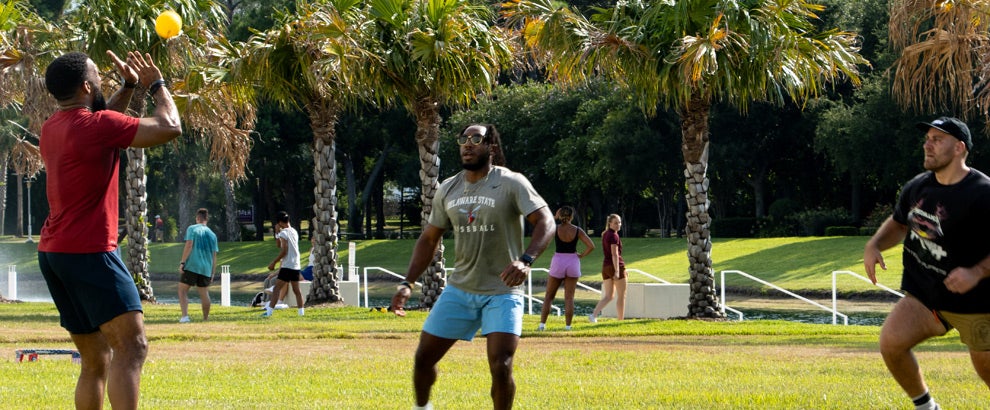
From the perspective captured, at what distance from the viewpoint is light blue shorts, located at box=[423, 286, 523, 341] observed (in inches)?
284

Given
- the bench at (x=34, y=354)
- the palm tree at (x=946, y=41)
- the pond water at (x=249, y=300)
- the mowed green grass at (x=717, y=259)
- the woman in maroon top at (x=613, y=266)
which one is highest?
the palm tree at (x=946, y=41)

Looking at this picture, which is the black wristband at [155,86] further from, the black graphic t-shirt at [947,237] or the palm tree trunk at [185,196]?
the palm tree trunk at [185,196]

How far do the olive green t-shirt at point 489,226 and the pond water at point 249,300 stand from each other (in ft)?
50.4

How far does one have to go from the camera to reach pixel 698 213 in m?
20.2

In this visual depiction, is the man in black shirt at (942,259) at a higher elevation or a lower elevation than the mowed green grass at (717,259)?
higher

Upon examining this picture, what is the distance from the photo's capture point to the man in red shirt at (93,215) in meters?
6.25

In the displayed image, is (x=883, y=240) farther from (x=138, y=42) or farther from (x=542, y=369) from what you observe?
(x=138, y=42)

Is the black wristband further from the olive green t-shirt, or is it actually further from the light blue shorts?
the light blue shorts

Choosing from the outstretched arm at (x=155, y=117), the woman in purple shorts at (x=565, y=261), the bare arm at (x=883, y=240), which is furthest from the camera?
the woman in purple shorts at (x=565, y=261)

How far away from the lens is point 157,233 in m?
66.2

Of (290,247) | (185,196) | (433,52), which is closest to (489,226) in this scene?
(433,52)

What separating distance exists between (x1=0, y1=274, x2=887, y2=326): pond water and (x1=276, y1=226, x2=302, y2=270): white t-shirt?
5.26m

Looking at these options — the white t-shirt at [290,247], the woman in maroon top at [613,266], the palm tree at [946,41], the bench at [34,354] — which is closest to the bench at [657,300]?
the woman in maroon top at [613,266]

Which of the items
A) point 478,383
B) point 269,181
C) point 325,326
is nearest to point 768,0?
point 325,326
